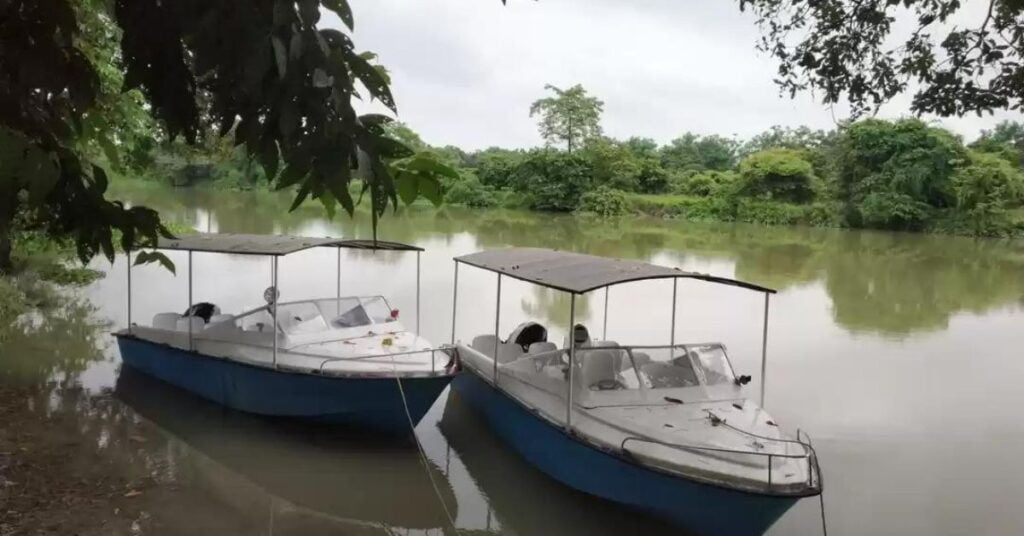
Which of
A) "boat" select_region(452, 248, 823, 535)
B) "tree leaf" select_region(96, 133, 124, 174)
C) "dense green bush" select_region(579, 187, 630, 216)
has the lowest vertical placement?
"boat" select_region(452, 248, 823, 535)

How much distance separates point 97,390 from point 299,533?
442 centimetres

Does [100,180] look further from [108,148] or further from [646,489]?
[646,489]

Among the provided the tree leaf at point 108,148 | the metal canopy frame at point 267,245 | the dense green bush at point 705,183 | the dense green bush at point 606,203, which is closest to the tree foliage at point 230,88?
the tree leaf at point 108,148

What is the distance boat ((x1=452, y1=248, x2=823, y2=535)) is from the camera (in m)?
5.32

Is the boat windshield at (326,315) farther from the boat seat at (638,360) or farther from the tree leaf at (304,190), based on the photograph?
the tree leaf at (304,190)

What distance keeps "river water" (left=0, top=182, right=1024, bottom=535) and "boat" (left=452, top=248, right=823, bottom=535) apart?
495 millimetres

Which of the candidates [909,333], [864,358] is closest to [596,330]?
[864,358]

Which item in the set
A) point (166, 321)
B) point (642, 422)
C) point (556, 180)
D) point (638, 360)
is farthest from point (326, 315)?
point (556, 180)

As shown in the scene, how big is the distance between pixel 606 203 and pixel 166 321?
3213cm

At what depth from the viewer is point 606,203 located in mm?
39938

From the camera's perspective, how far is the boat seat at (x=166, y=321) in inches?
360

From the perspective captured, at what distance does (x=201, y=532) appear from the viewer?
5535 mm

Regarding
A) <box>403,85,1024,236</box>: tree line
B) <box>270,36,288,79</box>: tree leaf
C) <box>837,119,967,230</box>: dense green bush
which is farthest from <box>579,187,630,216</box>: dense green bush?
<box>270,36,288,79</box>: tree leaf

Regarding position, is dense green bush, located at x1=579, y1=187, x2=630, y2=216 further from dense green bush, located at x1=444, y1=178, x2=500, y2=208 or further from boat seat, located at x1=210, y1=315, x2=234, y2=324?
boat seat, located at x1=210, y1=315, x2=234, y2=324
